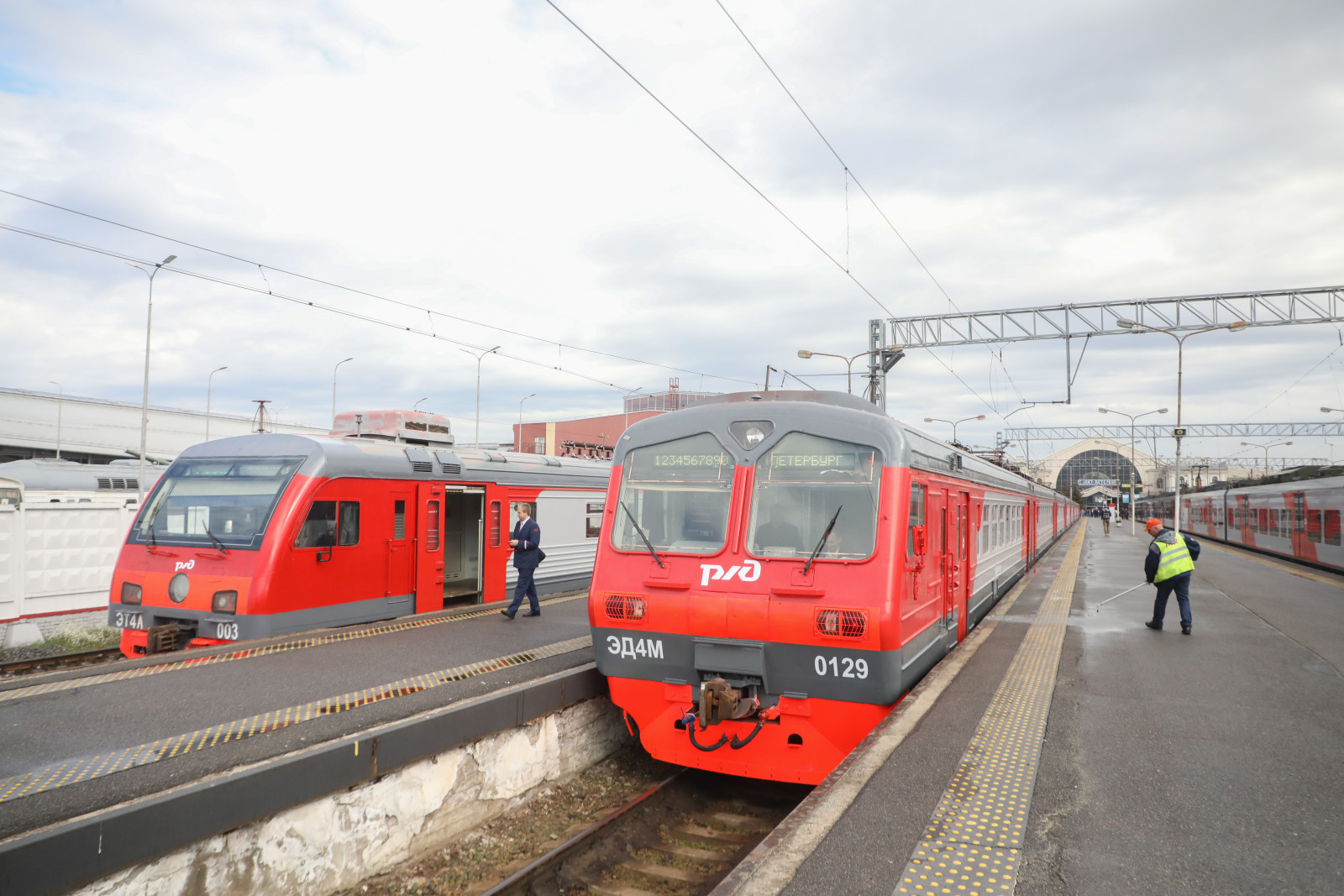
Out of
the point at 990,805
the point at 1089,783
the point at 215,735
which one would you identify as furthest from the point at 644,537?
the point at 1089,783

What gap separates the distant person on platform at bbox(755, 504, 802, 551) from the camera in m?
6.31

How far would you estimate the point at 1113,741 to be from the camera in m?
5.63

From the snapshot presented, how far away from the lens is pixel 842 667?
5.90 metres

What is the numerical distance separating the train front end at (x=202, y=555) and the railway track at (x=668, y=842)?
16.4 ft

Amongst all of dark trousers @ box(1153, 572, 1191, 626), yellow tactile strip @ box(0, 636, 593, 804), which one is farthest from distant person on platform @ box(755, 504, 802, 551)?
dark trousers @ box(1153, 572, 1191, 626)

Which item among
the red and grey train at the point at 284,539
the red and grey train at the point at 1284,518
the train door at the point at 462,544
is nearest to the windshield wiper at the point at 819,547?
the red and grey train at the point at 284,539

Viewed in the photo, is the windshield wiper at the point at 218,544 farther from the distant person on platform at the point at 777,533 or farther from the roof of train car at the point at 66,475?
the roof of train car at the point at 66,475

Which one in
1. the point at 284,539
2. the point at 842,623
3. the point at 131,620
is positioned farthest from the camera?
the point at 131,620

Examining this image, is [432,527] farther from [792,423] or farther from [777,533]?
[792,423]

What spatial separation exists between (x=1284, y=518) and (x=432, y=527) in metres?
27.3

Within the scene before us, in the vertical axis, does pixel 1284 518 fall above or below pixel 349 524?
below

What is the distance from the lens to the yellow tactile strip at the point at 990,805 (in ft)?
12.0

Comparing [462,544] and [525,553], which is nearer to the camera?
[525,553]

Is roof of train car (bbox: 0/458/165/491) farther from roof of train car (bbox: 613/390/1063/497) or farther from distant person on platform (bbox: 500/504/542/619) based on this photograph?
roof of train car (bbox: 613/390/1063/497)
